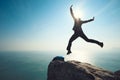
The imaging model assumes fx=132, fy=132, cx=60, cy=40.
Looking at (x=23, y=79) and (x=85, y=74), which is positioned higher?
(x=85, y=74)

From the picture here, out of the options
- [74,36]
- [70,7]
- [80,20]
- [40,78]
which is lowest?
[40,78]

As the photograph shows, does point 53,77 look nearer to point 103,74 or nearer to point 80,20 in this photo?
point 103,74

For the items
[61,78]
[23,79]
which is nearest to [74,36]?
[61,78]

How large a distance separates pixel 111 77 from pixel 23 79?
15256 cm

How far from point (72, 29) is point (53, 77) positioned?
15.8ft

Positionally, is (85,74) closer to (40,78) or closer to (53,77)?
(53,77)

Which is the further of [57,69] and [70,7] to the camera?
[57,69]

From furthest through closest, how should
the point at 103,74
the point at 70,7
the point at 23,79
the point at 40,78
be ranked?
the point at 40,78 < the point at 23,79 < the point at 103,74 < the point at 70,7

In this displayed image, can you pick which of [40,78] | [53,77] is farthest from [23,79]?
[53,77]

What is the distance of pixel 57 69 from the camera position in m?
11.7

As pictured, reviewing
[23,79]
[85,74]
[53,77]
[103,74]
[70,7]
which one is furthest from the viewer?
[23,79]

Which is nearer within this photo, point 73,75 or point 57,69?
point 73,75

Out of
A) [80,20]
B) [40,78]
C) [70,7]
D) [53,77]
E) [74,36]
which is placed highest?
[70,7]

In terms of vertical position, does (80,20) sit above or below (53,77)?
above
